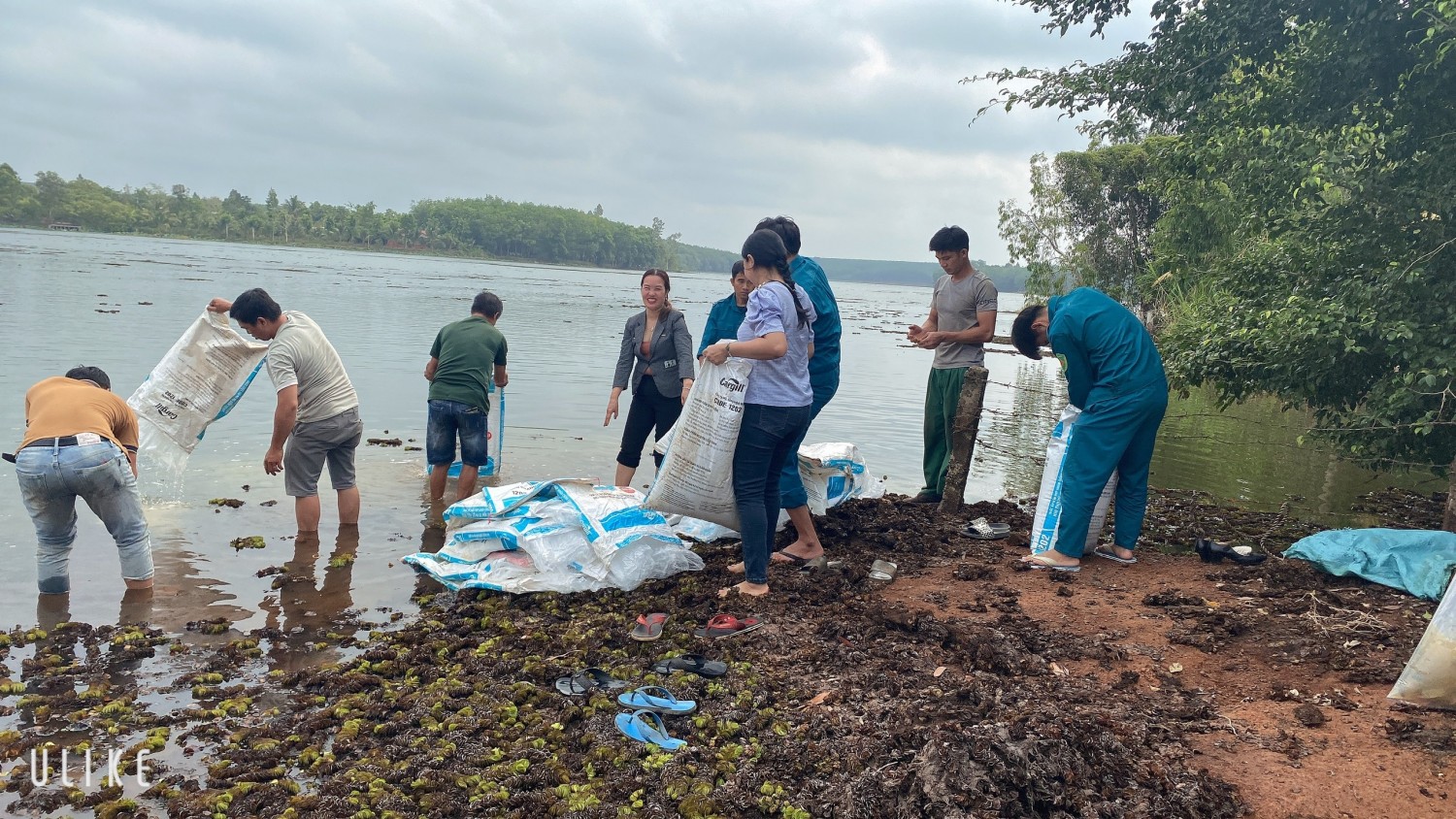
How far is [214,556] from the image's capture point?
20.2 feet

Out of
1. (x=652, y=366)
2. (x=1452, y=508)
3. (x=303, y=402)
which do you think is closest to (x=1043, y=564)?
(x=1452, y=508)

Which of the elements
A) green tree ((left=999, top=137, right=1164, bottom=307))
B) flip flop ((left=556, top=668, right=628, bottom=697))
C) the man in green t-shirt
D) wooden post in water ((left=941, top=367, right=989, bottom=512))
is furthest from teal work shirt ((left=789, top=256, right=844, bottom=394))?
green tree ((left=999, top=137, right=1164, bottom=307))

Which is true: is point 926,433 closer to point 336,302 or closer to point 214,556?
point 214,556

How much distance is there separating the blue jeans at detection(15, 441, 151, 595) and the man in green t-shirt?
2.19 metres

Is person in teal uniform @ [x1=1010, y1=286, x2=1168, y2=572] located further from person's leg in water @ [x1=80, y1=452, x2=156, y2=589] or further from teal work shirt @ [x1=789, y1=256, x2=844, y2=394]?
person's leg in water @ [x1=80, y1=452, x2=156, y2=589]

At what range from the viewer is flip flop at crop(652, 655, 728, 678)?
411cm

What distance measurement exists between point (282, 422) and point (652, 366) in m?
2.62

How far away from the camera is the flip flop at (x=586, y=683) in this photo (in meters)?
4.02

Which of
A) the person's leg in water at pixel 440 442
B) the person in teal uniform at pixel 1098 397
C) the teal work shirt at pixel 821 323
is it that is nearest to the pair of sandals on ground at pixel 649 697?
the teal work shirt at pixel 821 323

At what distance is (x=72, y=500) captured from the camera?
512 centimetres

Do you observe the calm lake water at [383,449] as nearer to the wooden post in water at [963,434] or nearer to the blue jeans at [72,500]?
the blue jeans at [72,500]

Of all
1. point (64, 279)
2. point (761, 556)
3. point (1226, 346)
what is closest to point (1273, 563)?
point (1226, 346)

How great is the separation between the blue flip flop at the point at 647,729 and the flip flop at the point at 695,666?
0.42 m

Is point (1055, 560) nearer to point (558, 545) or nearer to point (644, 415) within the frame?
point (558, 545)
